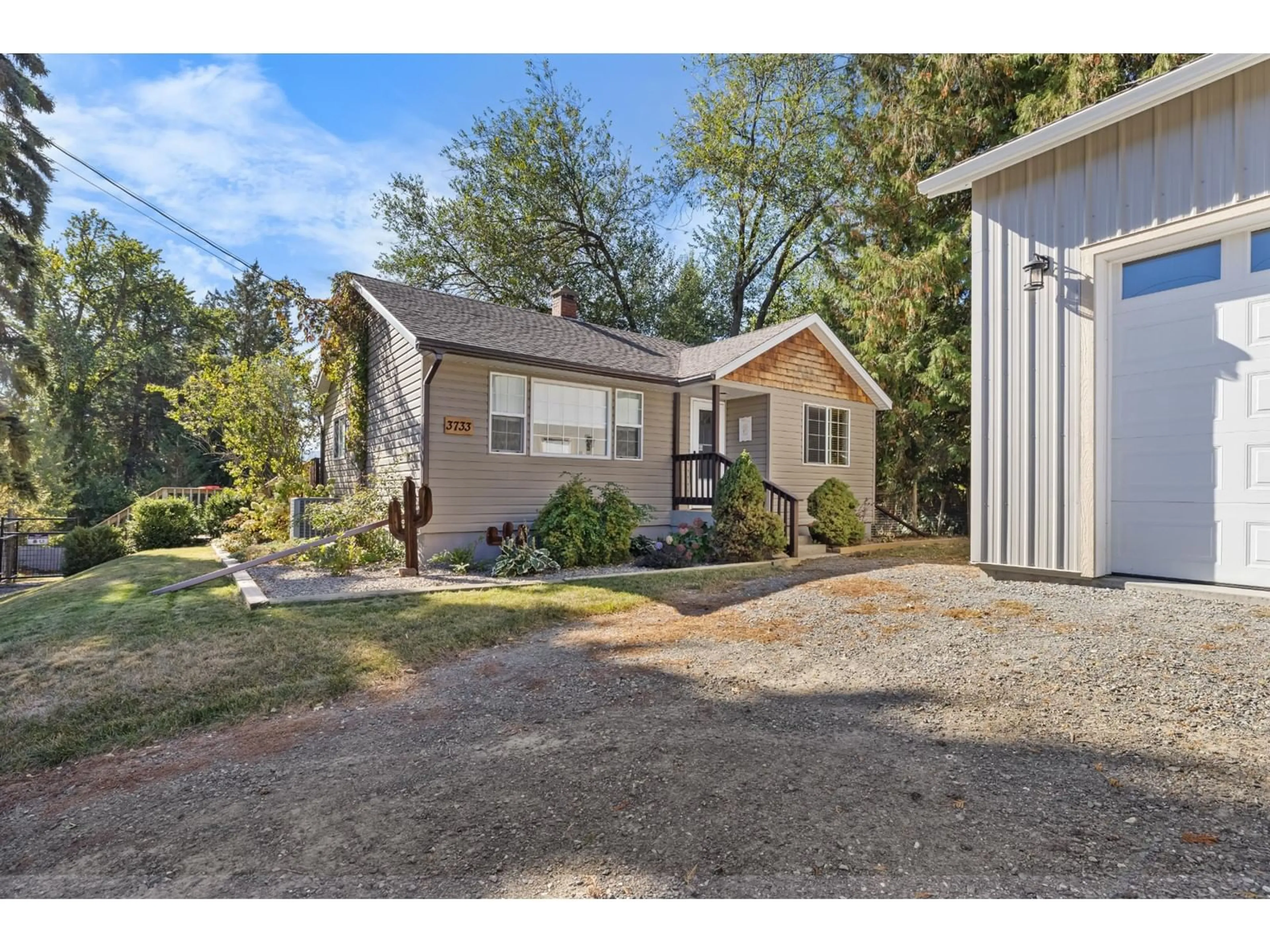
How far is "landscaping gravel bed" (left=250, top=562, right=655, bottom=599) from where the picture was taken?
23.0 ft

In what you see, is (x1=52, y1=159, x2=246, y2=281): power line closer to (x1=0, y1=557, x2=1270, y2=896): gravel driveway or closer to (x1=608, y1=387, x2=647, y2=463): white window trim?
(x1=608, y1=387, x2=647, y2=463): white window trim

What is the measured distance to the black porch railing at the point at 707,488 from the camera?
33.7ft

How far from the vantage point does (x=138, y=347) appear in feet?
101

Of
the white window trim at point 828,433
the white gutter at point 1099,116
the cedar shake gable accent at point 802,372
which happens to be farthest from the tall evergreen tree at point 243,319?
the white gutter at point 1099,116

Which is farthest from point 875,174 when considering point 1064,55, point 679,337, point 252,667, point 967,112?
point 252,667

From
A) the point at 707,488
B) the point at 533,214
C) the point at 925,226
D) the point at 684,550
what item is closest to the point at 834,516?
the point at 707,488

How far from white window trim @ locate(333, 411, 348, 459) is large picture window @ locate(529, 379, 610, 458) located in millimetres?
4652

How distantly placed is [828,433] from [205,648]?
11739mm

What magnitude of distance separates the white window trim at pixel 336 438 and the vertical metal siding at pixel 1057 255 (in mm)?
11178

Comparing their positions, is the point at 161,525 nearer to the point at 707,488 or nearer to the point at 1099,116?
the point at 707,488

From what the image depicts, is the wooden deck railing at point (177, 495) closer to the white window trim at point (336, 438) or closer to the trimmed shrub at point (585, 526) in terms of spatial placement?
the white window trim at point (336, 438)

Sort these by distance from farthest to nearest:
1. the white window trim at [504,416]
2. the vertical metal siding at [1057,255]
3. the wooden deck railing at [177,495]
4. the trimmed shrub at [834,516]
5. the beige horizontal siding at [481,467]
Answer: the wooden deck railing at [177,495] → the trimmed shrub at [834,516] → the white window trim at [504,416] → the beige horizontal siding at [481,467] → the vertical metal siding at [1057,255]

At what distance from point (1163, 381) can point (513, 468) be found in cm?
798

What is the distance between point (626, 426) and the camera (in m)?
11.1
